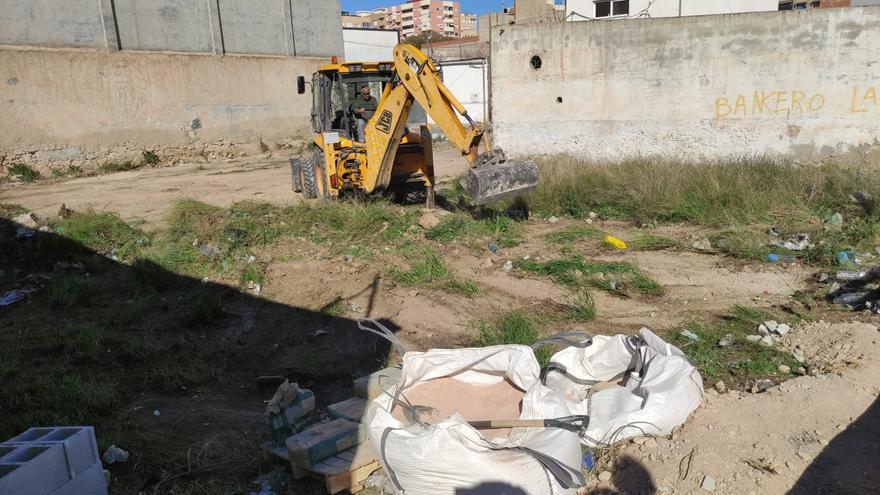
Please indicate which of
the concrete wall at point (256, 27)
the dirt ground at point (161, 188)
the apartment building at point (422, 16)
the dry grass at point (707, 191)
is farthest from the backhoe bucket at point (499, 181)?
the apartment building at point (422, 16)

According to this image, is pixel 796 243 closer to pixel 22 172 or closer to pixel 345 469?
pixel 345 469

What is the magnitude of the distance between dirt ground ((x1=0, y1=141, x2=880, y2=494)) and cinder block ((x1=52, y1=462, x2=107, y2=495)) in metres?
1.05

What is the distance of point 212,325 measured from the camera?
19.6 feet

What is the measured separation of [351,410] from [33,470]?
1716 millimetres

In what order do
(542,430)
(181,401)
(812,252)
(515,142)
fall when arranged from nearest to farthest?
(542,430), (181,401), (812,252), (515,142)

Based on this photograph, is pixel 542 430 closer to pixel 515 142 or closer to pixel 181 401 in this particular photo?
pixel 181 401

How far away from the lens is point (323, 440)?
3.43m

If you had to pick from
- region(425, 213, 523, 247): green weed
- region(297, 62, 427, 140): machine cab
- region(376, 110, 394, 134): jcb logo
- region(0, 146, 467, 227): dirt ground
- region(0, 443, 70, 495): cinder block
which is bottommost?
region(425, 213, 523, 247): green weed

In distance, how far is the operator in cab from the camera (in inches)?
360

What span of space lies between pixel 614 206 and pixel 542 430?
21.1 feet

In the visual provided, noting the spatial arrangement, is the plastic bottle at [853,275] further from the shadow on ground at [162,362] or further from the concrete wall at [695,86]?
the concrete wall at [695,86]

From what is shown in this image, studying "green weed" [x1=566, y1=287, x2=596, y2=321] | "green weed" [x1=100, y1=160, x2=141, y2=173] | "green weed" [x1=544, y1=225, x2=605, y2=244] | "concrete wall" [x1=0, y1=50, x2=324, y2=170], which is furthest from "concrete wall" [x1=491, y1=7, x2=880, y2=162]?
"green weed" [x1=100, y1=160, x2=141, y2=173]

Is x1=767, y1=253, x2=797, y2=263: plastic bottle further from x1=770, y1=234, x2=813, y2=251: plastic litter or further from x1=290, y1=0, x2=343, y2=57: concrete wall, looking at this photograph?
x1=290, y1=0, x2=343, y2=57: concrete wall

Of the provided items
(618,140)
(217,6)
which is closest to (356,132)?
(618,140)
